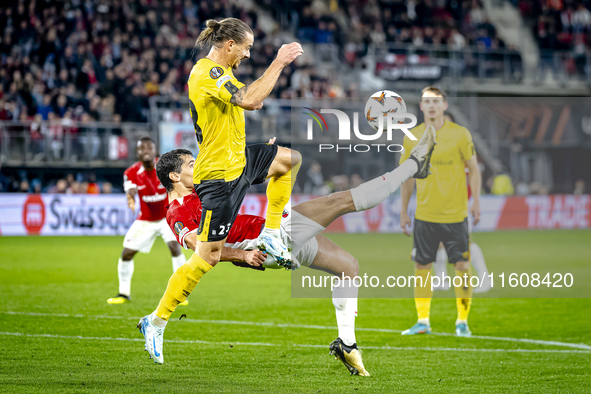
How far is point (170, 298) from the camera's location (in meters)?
5.45

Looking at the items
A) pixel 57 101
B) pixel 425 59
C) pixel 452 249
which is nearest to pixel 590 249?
pixel 425 59

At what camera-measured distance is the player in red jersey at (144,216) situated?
981cm

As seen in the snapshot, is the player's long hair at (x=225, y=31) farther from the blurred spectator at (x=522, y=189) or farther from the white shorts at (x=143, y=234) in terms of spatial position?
the blurred spectator at (x=522, y=189)

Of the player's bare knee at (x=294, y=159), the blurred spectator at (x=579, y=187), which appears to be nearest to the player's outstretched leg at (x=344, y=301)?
the player's bare knee at (x=294, y=159)

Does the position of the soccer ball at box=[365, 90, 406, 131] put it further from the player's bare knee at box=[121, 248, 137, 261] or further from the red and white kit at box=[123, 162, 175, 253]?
the player's bare knee at box=[121, 248, 137, 261]

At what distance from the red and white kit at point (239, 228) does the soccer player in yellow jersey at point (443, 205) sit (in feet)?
6.50

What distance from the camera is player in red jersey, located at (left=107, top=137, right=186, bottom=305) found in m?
9.81

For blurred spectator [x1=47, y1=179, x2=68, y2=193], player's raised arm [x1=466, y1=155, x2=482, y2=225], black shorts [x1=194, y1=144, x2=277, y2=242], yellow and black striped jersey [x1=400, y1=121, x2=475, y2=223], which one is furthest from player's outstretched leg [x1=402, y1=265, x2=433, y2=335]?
blurred spectator [x1=47, y1=179, x2=68, y2=193]

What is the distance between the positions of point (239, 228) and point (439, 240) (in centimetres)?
269

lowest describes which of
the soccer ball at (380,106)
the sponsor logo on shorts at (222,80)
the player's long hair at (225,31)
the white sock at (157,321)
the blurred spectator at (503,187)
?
the blurred spectator at (503,187)

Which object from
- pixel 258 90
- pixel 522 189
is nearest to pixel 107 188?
pixel 522 189

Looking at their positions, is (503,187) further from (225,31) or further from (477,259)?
(225,31)

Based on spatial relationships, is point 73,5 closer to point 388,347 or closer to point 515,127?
point 515,127

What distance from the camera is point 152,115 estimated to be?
19.6 m
